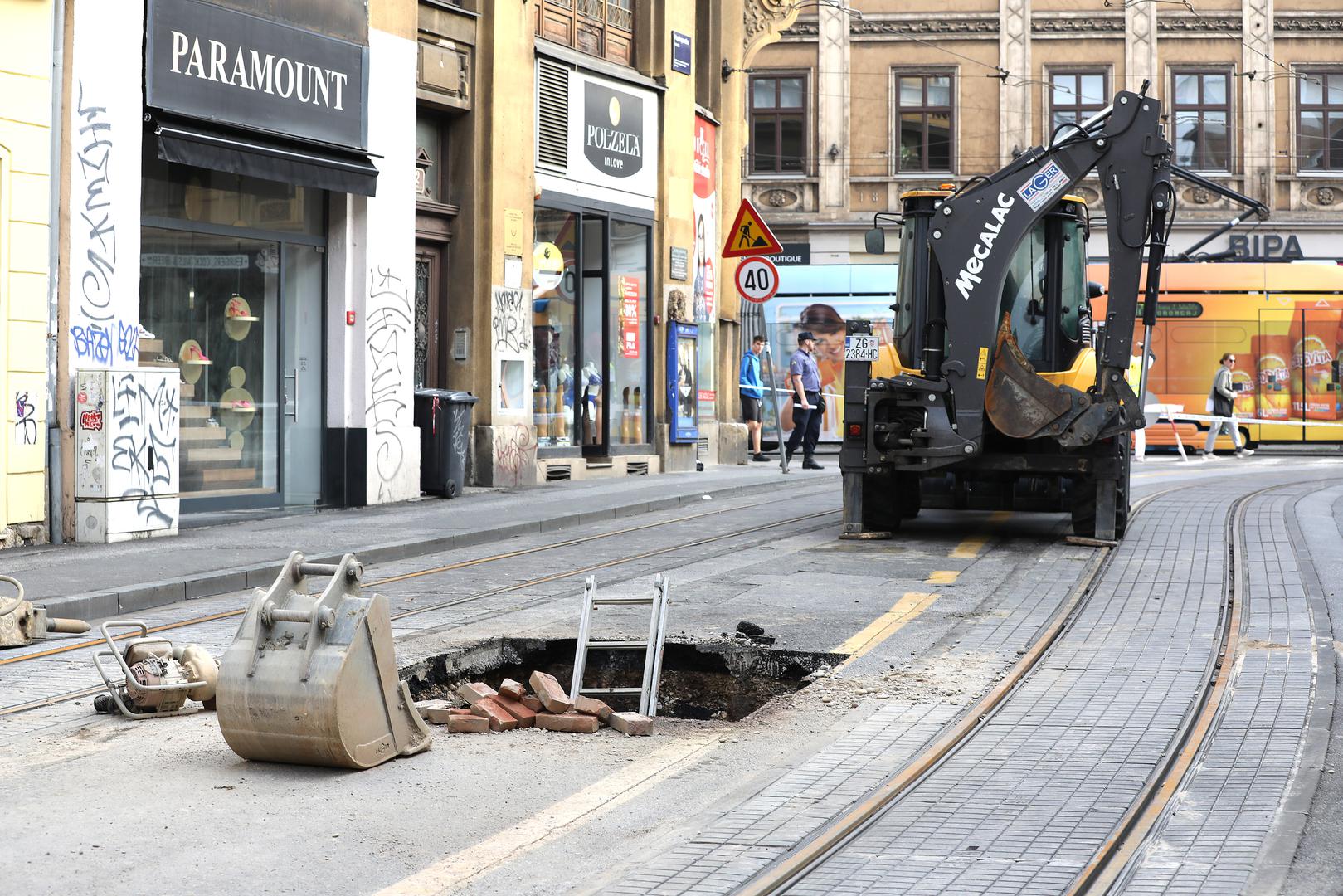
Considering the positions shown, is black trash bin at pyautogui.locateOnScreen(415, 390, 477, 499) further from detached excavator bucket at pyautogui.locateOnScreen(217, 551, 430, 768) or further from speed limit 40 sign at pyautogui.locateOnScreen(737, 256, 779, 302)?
detached excavator bucket at pyautogui.locateOnScreen(217, 551, 430, 768)

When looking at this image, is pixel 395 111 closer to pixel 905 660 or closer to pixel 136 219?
pixel 136 219

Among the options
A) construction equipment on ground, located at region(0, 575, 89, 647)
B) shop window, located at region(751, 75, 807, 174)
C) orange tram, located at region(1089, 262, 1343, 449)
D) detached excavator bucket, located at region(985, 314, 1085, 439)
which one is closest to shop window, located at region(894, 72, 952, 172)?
shop window, located at region(751, 75, 807, 174)

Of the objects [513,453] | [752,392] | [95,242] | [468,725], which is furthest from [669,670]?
[752,392]

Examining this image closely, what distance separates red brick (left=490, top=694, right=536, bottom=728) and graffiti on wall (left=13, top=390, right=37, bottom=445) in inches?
284

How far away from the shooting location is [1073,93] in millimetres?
37562

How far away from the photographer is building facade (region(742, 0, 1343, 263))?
36969 mm

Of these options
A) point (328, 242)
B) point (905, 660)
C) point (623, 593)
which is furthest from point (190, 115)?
point (905, 660)

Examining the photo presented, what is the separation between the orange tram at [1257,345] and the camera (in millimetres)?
29375

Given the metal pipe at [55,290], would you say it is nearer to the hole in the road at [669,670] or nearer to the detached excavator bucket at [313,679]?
the hole in the road at [669,670]

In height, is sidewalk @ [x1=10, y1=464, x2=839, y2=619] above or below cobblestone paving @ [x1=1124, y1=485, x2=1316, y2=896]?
above

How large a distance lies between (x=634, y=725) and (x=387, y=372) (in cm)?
1067

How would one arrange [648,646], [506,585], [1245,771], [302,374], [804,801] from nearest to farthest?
1. [804,801]
2. [1245,771]
3. [648,646]
4. [506,585]
5. [302,374]

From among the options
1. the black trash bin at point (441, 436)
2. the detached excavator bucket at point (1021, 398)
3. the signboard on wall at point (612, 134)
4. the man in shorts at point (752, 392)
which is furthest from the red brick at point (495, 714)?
the man in shorts at point (752, 392)

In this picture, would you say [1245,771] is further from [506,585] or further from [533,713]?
[506,585]
